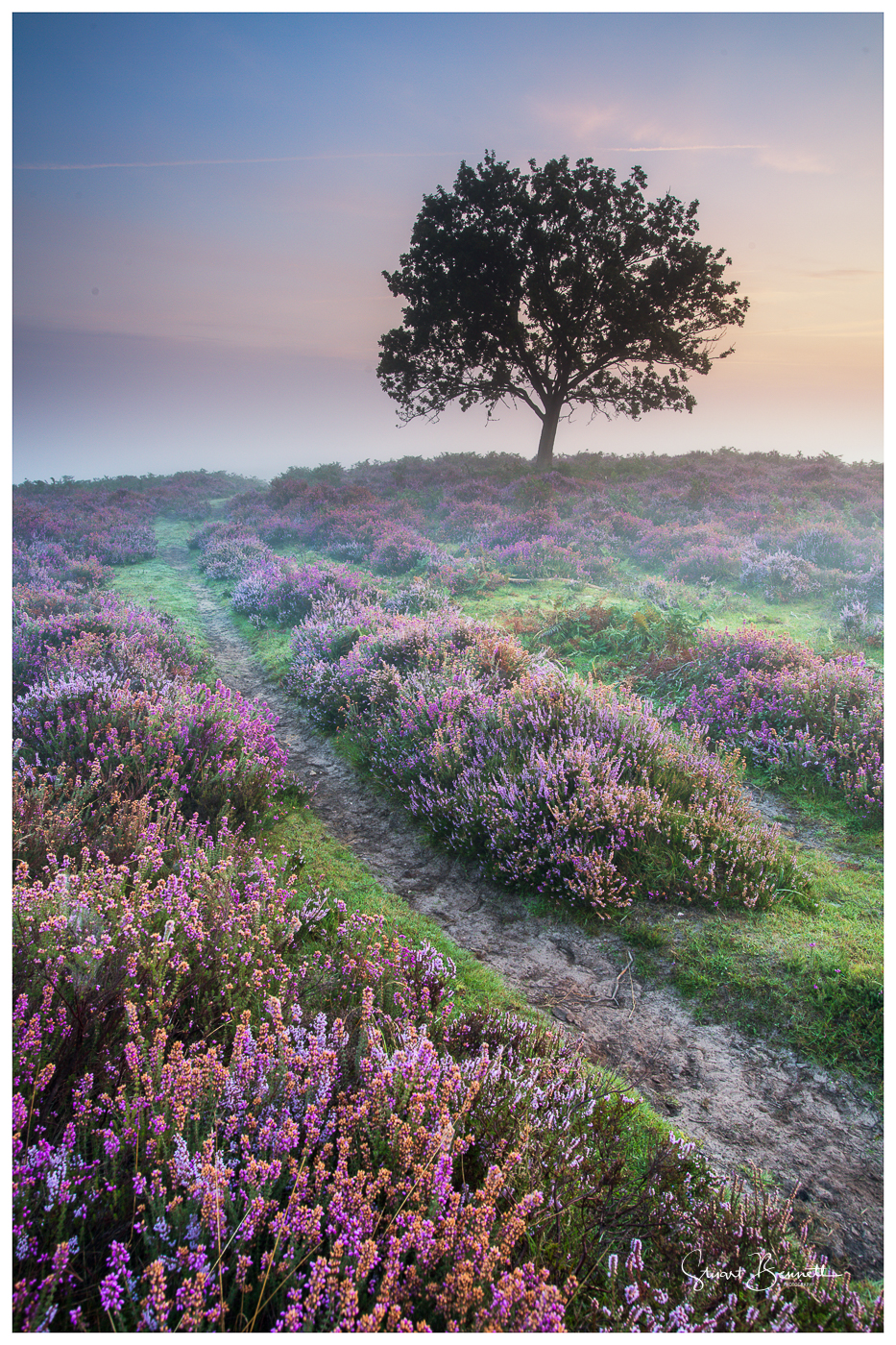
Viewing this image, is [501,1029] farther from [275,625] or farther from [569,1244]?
[275,625]

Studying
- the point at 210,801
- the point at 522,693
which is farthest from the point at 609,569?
the point at 210,801

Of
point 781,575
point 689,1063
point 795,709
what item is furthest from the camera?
point 781,575

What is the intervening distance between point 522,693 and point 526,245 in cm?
1585

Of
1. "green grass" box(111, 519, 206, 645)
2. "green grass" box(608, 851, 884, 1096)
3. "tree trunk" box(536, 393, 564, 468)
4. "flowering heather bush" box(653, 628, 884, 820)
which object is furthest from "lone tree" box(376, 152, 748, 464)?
"green grass" box(608, 851, 884, 1096)

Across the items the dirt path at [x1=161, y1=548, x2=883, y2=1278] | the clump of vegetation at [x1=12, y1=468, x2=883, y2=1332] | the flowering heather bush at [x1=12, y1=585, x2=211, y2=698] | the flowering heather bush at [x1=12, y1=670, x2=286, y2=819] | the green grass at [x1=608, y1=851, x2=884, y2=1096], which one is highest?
the flowering heather bush at [x1=12, y1=585, x2=211, y2=698]

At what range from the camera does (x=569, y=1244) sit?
2.09 meters

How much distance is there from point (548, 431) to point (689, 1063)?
2045cm

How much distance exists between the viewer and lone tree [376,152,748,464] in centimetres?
1658

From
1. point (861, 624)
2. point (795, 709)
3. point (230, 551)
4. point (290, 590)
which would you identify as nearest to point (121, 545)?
point (230, 551)

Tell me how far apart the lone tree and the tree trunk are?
72 centimetres

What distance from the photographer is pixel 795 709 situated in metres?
6.79

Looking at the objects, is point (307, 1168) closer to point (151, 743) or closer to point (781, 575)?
point (151, 743)

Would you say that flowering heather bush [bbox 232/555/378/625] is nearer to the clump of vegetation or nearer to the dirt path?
the dirt path

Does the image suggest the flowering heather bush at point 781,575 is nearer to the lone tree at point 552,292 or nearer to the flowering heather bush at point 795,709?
the flowering heather bush at point 795,709
